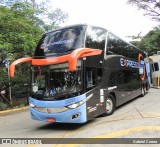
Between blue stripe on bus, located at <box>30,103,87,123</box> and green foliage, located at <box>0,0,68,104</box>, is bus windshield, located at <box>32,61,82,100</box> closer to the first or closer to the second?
blue stripe on bus, located at <box>30,103,87,123</box>

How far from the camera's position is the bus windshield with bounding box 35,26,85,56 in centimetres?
927

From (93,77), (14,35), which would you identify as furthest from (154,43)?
(93,77)

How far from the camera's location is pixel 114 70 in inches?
460

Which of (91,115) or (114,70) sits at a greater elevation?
(114,70)

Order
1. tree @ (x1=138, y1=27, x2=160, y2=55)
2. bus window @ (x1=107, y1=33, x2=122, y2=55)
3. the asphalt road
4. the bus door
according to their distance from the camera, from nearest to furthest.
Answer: the asphalt road, the bus door, bus window @ (x1=107, y1=33, x2=122, y2=55), tree @ (x1=138, y1=27, x2=160, y2=55)

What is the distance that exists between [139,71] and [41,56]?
29.7 ft

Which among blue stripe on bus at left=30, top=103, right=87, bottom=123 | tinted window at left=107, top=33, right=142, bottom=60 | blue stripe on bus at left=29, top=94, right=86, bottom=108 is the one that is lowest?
blue stripe on bus at left=30, top=103, right=87, bottom=123

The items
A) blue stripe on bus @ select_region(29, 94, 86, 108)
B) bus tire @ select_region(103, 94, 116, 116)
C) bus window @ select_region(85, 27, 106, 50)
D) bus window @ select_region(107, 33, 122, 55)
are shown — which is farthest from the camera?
bus window @ select_region(107, 33, 122, 55)

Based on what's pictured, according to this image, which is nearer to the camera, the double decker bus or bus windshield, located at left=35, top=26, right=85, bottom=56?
the double decker bus

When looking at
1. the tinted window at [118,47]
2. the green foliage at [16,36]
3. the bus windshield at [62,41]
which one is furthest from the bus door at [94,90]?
the green foliage at [16,36]

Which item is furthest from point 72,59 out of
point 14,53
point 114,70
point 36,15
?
point 36,15

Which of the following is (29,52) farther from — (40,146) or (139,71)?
(40,146)

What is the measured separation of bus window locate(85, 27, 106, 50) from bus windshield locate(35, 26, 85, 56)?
1.09 ft

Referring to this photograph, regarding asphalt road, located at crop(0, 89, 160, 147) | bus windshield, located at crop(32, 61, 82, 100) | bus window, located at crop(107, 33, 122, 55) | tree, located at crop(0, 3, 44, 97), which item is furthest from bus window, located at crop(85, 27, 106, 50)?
tree, located at crop(0, 3, 44, 97)
